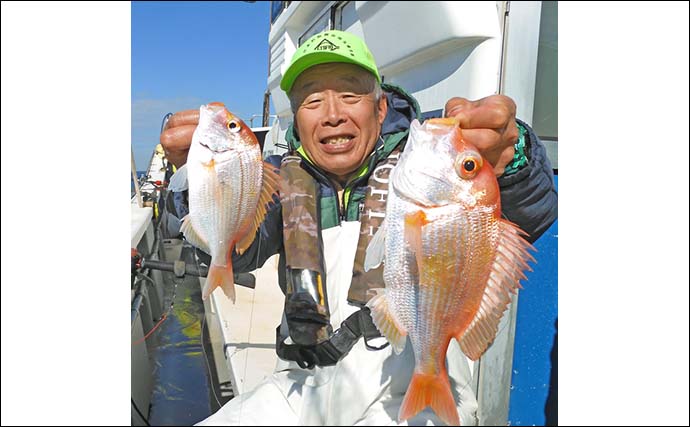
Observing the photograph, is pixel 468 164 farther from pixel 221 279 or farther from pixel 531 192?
pixel 221 279

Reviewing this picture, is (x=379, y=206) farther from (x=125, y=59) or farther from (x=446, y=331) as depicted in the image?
(x=125, y=59)

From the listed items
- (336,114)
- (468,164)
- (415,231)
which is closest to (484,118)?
(468,164)

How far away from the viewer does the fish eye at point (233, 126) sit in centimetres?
115

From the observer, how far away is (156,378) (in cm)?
176

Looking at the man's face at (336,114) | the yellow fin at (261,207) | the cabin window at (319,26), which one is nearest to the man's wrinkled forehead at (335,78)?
the man's face at (336,114)

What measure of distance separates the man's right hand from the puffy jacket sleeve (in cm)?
86

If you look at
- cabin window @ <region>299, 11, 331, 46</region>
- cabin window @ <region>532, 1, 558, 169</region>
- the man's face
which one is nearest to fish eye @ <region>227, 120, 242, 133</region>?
the man's face

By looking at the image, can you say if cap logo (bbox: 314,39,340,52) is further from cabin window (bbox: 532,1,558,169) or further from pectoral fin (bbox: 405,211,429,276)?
cabin window (bbox: 532,1,558,169)

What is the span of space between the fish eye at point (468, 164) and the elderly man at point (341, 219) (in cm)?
11

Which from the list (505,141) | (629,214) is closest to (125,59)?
(505,141)

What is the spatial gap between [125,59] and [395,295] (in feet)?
3.10

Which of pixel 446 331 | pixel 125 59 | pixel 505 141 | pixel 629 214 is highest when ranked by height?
pixel 125 59

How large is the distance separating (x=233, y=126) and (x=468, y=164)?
60 cm

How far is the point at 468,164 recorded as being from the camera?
98cm
